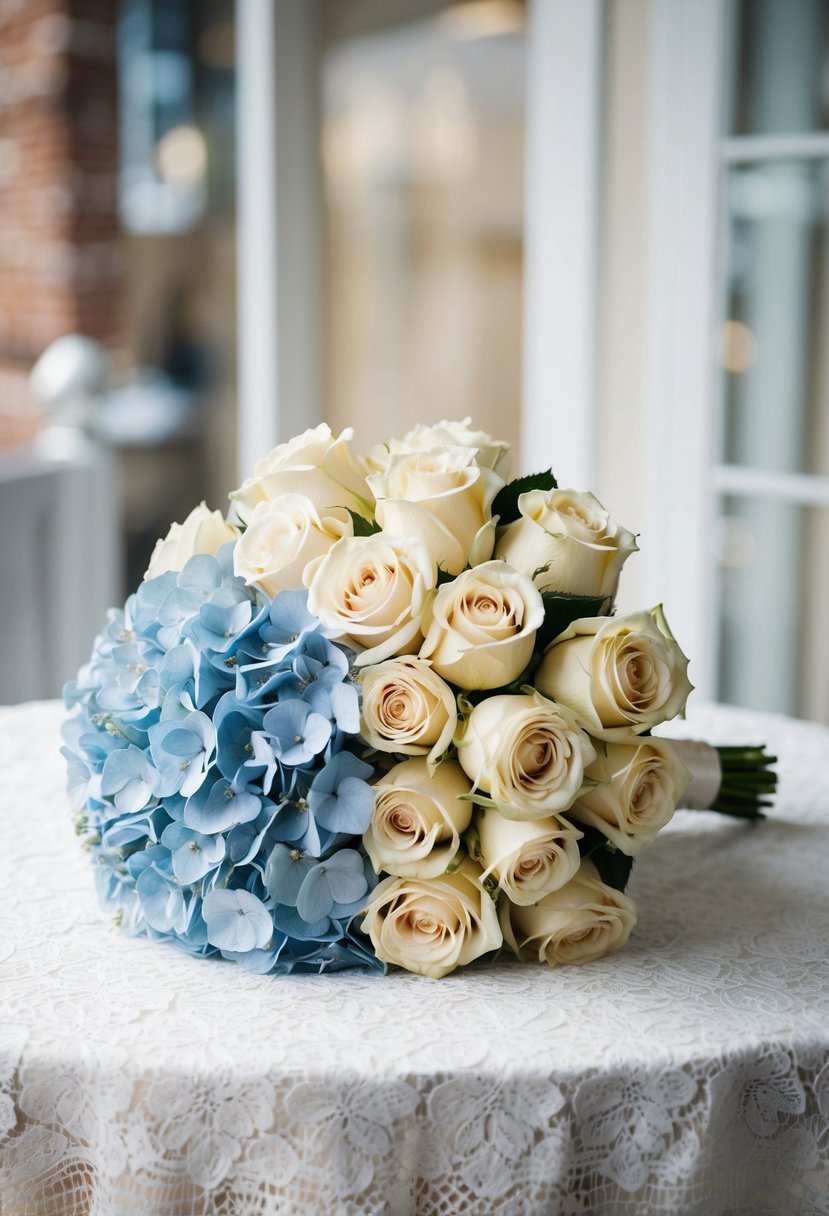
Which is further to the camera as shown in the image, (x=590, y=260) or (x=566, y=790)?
(x=590, y=260)

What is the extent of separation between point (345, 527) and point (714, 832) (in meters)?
0.48

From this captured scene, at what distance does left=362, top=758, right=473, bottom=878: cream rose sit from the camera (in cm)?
77

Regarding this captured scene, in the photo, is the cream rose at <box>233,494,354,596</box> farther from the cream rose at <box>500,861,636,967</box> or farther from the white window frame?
the white window frame

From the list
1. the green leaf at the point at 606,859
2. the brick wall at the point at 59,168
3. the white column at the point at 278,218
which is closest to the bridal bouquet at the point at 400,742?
the green leaf at the point at 606,859

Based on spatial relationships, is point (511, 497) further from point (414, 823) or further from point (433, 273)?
point (433, 273)

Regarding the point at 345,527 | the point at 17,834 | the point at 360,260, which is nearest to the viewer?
the point at 345,527

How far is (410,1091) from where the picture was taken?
2.21 feet

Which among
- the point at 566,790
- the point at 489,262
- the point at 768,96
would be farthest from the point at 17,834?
the point at 489,262

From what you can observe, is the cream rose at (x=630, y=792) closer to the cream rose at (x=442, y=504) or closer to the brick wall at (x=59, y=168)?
the cream rose at (x=442, y=504)

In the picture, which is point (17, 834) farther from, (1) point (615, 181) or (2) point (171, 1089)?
(1) point (615, 181)

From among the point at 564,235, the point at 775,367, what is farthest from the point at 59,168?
the point at 775,367

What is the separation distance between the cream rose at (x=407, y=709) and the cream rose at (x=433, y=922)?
0.28ft

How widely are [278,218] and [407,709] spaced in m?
2.49

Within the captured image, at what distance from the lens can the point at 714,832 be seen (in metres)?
1.10
